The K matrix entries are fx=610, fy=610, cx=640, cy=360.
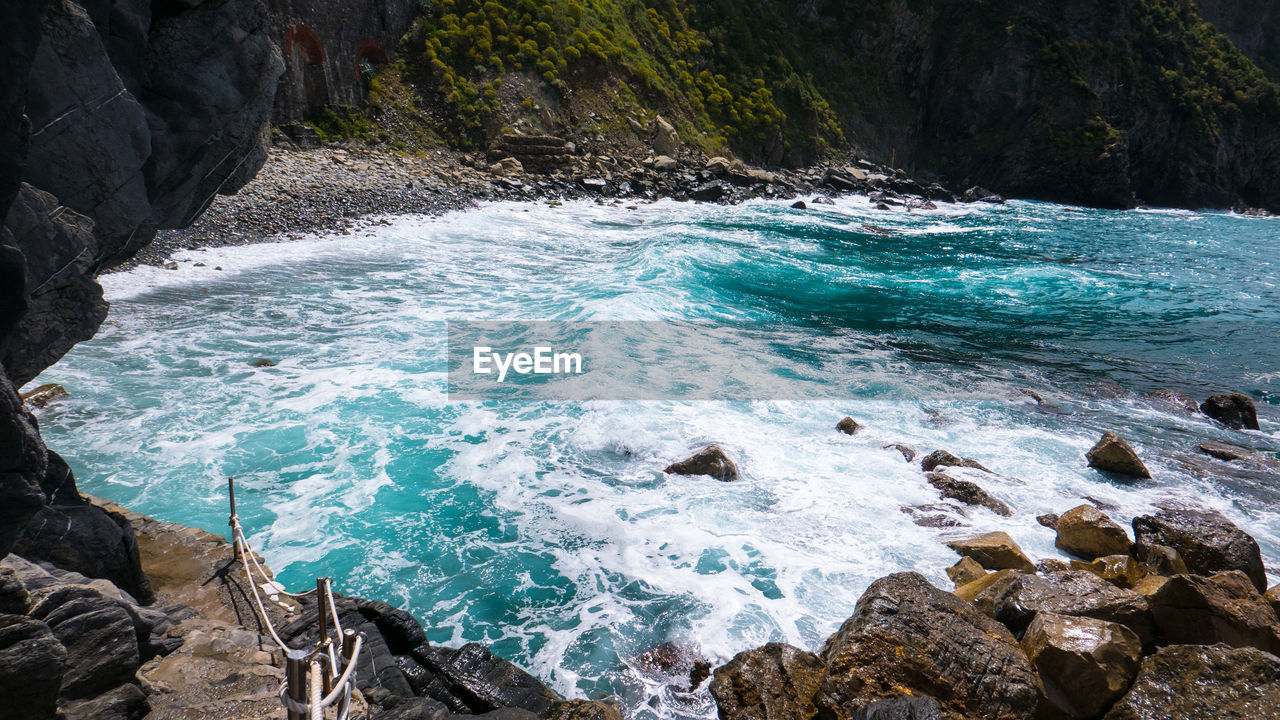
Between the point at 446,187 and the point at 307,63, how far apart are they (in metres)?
8.84

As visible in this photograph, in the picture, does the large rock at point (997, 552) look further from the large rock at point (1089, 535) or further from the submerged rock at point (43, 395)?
the submerged rock at point (43, 395)

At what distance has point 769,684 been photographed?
4910 mm

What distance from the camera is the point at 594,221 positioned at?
28016 mm

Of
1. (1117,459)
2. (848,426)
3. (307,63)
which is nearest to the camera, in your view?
(1117,459)

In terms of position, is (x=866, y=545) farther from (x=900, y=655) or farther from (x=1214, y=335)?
(x=1214, y=335)

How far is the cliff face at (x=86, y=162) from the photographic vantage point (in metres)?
3.20

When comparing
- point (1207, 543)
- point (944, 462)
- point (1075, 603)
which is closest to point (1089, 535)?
point (1207, 543)

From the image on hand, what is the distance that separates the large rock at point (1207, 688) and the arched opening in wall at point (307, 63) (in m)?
33.3

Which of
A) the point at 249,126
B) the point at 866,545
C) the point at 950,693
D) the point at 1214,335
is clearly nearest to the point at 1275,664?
the point at 950,693

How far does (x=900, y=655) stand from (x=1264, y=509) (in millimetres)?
7523

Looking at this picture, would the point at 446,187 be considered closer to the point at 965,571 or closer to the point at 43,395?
the point at 43,395

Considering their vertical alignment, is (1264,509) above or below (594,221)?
below

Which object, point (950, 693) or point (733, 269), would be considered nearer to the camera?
point (950, 693)

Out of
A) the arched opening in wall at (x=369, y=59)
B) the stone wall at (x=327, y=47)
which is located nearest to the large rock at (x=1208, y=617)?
the stone wall at (x=327, y=47)
